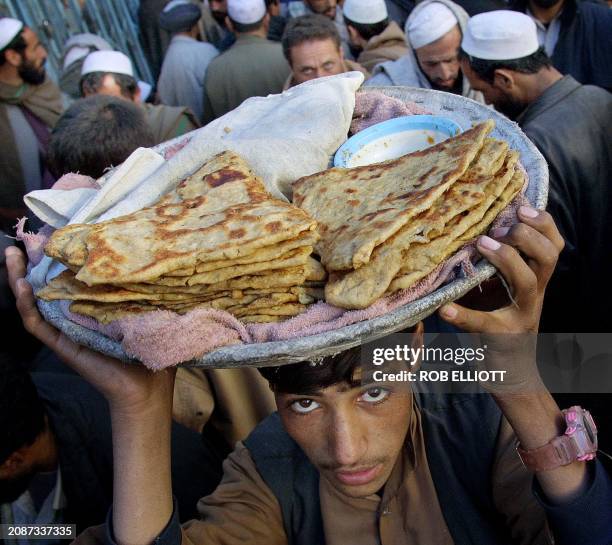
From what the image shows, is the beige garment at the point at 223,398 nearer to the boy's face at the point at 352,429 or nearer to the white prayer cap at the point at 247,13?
the boy's face at the point at 352,429

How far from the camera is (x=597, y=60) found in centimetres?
495

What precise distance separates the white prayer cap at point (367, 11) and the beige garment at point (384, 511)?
443 cm

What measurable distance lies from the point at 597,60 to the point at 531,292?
4257 mm

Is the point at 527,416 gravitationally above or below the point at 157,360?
below

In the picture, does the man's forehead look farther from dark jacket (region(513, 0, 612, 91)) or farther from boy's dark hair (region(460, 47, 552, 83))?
dark jacket (region(513, 0, 612, 91))

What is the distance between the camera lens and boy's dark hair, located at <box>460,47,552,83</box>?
12.0 feet

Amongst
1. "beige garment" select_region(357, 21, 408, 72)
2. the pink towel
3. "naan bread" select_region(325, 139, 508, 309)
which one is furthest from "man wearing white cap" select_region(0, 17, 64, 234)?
"naan bread" select_region(325, 139, 508, 309)

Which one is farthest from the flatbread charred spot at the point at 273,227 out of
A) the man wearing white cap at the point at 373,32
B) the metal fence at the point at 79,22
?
the metal fence at the point at 79,22

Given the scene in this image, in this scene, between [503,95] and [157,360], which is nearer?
[157,360]

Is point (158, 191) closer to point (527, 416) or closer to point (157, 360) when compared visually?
point (157, 360)

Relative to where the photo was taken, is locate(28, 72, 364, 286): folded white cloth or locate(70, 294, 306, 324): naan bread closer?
locate(70, 294, 306, 324): naan bread

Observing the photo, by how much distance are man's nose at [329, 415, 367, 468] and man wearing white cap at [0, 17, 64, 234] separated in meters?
3.11

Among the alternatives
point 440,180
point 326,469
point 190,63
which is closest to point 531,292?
point 440,180

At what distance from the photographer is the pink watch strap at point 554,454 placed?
5.23 ft
